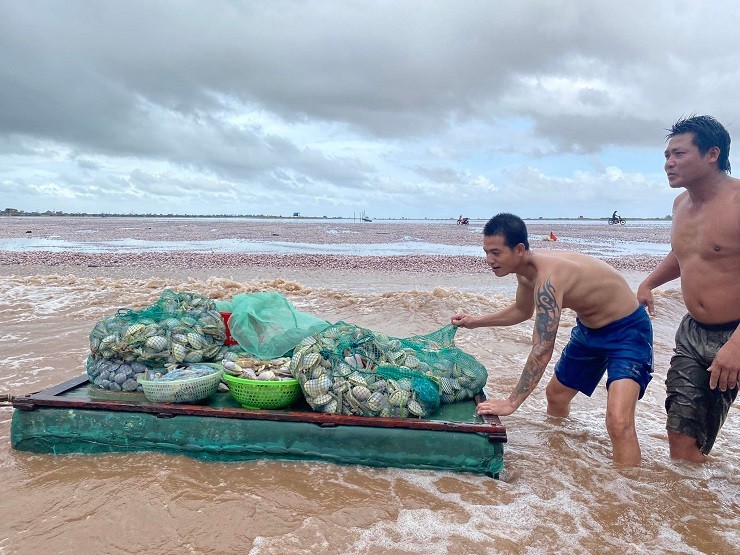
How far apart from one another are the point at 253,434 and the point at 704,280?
3415mm

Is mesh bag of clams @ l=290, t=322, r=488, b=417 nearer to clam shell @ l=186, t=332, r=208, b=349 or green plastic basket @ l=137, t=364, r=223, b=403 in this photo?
green plastic basket @ l=137, t=364, r=223, b=403

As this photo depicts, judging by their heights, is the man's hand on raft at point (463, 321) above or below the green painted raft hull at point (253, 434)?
above

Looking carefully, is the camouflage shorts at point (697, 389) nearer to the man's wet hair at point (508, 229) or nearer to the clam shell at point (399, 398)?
the man's wet hair at point (508, 229)

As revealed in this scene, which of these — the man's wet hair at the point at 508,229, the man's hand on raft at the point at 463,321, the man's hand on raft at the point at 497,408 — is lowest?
the man's hand on raft at the point at 497,408

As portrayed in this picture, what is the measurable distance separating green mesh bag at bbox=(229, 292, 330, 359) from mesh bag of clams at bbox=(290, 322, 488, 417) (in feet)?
1.33

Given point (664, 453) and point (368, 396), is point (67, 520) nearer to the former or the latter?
point (368, 396)

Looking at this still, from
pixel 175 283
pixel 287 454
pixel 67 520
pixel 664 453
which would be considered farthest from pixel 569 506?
pixel 175 283

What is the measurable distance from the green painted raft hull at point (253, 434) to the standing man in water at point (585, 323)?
1.17 feet

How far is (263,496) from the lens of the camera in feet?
11.2

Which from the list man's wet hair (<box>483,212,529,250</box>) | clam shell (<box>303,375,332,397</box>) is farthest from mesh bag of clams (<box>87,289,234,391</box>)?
man's wet hair (<box>483,212,529,250</box>)

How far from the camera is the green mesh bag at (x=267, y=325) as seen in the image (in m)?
4.52

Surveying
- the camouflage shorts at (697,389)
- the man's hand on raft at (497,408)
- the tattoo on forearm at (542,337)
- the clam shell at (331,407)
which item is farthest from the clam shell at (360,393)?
the camouflage shorts at (697,389)

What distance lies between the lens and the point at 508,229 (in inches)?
151

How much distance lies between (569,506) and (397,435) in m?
1.22
